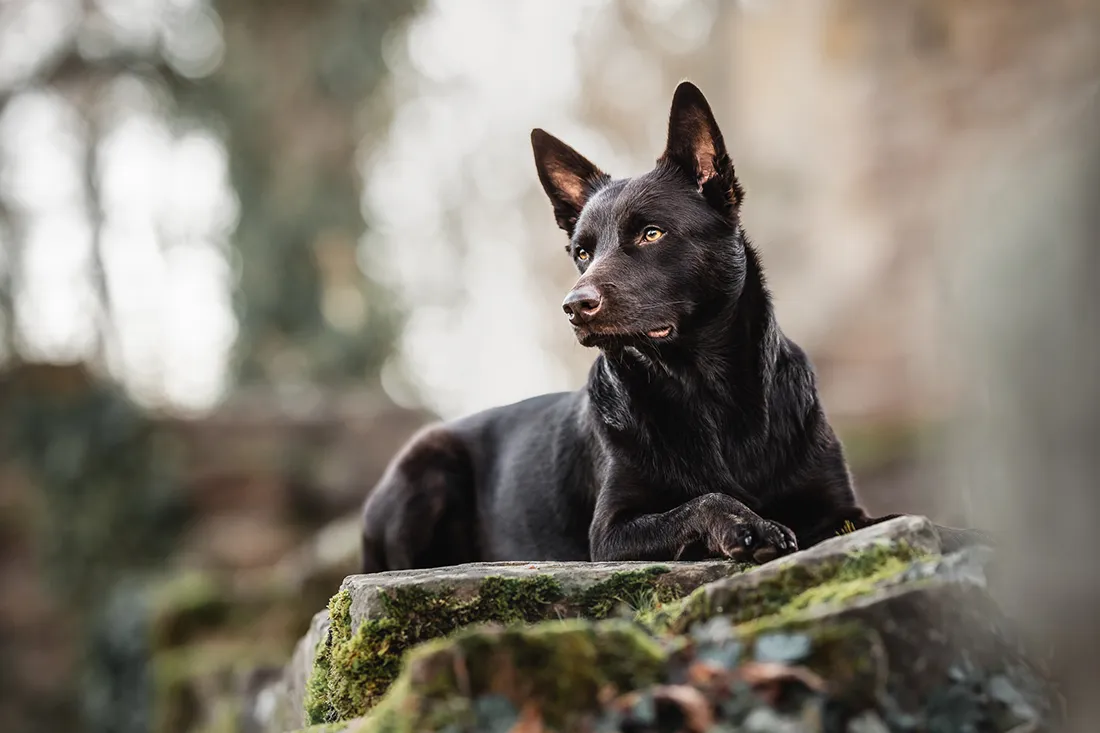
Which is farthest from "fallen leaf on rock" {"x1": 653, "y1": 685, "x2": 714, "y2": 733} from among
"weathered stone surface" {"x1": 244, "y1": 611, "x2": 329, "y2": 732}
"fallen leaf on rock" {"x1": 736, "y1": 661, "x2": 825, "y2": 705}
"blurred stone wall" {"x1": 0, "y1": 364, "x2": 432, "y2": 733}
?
"blurred stone wall" {"x1": 0, "y1": 364, "x2": 432, "y2": 733}

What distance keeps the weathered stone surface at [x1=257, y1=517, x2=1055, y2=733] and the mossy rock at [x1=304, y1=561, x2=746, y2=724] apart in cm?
46

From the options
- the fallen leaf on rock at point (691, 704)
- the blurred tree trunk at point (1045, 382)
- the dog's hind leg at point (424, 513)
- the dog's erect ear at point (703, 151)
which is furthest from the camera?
the dog's hind leg at point (424, 513)

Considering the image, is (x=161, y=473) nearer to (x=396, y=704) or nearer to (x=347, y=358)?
(x=347, y=358)

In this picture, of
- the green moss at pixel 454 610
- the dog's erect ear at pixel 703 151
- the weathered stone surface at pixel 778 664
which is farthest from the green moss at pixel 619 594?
the dog's erect ear at pixel 703 151

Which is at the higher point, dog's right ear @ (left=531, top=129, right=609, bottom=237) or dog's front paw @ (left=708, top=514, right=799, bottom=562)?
dog's right ear @ (left=531, top=129, right=609, bottom=237)

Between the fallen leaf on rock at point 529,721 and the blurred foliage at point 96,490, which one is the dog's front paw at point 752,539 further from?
the blurred foliage at point 96,490

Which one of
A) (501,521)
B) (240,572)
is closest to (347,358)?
(240,572)

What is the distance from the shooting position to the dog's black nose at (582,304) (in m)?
3.57

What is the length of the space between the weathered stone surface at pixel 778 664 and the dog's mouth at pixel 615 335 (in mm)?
1194

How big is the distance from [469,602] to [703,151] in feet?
6.26

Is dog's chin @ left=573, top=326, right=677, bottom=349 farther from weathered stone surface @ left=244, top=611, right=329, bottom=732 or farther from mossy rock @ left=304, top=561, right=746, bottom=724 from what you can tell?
weathered stone surface @ left=244, top=611, right=329, bottom=732

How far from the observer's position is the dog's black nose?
140 inches

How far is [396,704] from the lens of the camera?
229 cm

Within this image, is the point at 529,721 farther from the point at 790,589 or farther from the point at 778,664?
the point at 790,589
